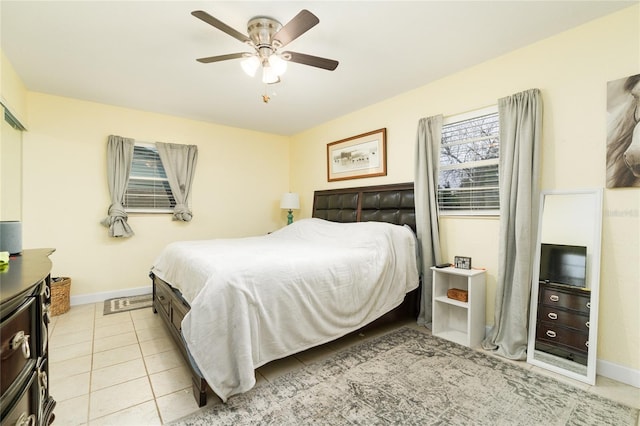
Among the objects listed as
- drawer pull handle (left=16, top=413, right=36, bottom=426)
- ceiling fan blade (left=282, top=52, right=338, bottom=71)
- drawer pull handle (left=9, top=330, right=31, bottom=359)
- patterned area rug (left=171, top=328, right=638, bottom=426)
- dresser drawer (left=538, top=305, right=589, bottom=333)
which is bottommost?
patterned area rug (left=171, top=328, right=638, bottom=426)

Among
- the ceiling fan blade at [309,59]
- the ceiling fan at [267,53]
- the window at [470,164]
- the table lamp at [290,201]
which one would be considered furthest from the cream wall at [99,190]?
the window at [470,164]

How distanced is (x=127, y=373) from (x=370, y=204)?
9.56ft

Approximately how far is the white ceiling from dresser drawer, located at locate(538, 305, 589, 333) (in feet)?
7.14

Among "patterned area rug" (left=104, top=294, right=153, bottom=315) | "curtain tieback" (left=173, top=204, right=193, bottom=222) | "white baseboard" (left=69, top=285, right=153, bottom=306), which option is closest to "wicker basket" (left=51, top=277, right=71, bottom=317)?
"white baseboard" (left=69, top=285, right=153, bottom=306)

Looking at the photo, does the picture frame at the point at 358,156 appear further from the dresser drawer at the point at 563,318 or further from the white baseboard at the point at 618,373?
the white baseboard at the point at 618,373

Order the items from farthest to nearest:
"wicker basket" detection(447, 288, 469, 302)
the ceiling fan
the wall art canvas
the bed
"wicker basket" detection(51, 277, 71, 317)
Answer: "wicker basket" detection(51, 277, 71, 317) → "wicker basket" detection(447, 288, 469, 302) → the ceiling fan → the wall art canvas → the bed

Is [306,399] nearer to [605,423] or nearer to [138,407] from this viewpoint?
[138,407]

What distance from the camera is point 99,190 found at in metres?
3.79

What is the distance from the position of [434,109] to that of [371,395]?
2779 millimetres

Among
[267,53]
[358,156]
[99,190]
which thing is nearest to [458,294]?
[358,156]

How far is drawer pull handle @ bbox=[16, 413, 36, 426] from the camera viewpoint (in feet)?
2.85

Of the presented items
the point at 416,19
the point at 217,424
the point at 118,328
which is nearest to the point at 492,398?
the point at 217,424

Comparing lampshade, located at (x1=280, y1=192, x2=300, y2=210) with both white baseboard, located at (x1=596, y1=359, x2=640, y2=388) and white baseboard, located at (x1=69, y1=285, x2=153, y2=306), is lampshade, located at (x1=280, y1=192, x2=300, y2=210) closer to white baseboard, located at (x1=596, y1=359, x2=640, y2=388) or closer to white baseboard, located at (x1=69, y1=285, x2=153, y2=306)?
white baseboard, located at (x1=69, y1=285, x2=153, y2=306)

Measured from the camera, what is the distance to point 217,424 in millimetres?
1617
